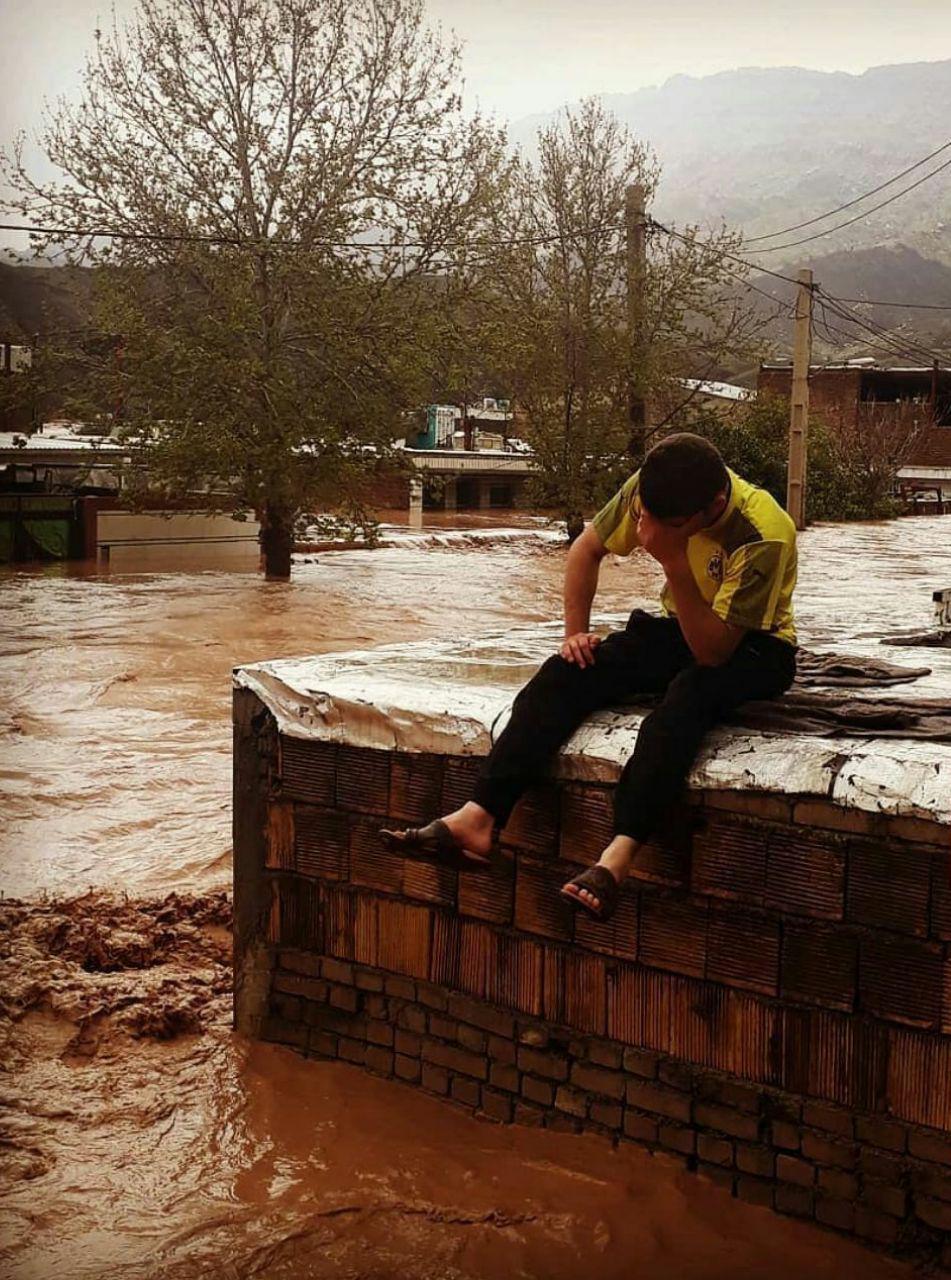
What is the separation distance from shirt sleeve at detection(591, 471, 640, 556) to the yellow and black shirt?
0.03 meters

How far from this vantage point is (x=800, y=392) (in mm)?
20109

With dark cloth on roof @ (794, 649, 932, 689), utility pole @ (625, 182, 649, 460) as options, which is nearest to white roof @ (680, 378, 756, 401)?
utility pole @ (625, 182, 649, 460)

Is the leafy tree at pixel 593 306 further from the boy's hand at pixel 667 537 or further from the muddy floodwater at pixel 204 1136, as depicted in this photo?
the boy's hand at pixel 667 537

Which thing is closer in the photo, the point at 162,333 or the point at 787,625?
the point at 787,625

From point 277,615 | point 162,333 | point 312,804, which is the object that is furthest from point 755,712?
point 162,333

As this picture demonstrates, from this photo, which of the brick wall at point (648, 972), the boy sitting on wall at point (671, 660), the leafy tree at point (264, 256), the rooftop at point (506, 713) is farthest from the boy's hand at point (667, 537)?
the leafy tree at point (264, 256)

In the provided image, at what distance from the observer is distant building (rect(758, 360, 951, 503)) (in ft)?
108

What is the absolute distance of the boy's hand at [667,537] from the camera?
2869 millimetres

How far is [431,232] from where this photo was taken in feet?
48.4

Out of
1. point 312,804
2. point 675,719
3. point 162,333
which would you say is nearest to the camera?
point 675,719

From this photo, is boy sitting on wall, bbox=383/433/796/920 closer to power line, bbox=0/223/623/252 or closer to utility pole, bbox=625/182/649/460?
power line, bbox=0/223/623/252

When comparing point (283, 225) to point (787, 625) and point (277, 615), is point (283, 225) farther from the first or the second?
point (787, 625)

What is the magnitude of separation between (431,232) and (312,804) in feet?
41.2

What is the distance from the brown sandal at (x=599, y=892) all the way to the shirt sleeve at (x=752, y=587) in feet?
2.17
